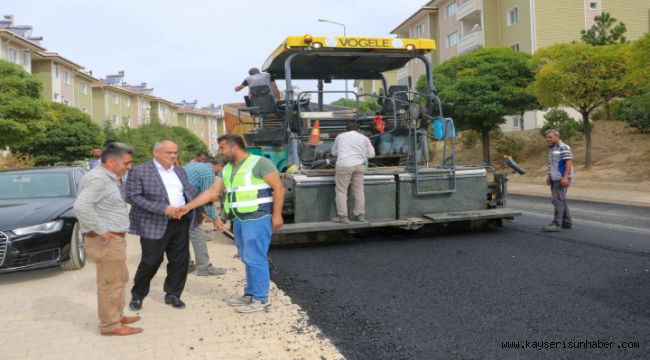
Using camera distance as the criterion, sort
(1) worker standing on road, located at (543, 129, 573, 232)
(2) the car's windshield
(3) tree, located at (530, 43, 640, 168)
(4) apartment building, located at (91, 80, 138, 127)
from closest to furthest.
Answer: (2) the car's windshield < (1) worker standing on road, located at (543, 129, 573, 232) < (3) tree, located at (530, 43, 640, 168) < (4) apartment building, located at (91, 80, 138, 127)

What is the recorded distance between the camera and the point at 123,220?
4.19 meters

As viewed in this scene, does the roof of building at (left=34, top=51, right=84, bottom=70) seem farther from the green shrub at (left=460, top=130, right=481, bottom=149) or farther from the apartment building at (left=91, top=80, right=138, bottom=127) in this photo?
the green shrub at (left=460, top=130, right=481, bottom=149)

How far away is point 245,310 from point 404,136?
479 centimetres

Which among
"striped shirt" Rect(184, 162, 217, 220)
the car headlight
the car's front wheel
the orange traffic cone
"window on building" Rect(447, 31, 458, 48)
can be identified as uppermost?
"window on building" Rect(447, 31, 458, 48)

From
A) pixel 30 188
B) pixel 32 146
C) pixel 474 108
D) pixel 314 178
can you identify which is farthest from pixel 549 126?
pixel 32 146

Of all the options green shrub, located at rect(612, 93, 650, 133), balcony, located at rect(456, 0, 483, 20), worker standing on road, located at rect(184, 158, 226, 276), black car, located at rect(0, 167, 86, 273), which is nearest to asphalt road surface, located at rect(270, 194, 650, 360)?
worker standing on road, located at rect(184, 158, 226, 276)

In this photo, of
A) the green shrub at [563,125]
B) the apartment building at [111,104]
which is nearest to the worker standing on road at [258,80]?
the green shrub at [563,125]

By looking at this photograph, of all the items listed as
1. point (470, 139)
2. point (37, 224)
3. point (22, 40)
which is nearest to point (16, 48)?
point (22, 40)

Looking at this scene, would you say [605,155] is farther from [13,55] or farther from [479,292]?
[13,55]

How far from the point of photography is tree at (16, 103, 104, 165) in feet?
104

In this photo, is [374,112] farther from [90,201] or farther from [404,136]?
[90,201]

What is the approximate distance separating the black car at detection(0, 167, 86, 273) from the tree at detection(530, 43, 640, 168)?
16599 mm

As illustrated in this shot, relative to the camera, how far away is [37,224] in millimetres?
6043

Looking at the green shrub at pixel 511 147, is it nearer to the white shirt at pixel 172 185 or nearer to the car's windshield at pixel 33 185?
the car's windshield at pixel 33 185
